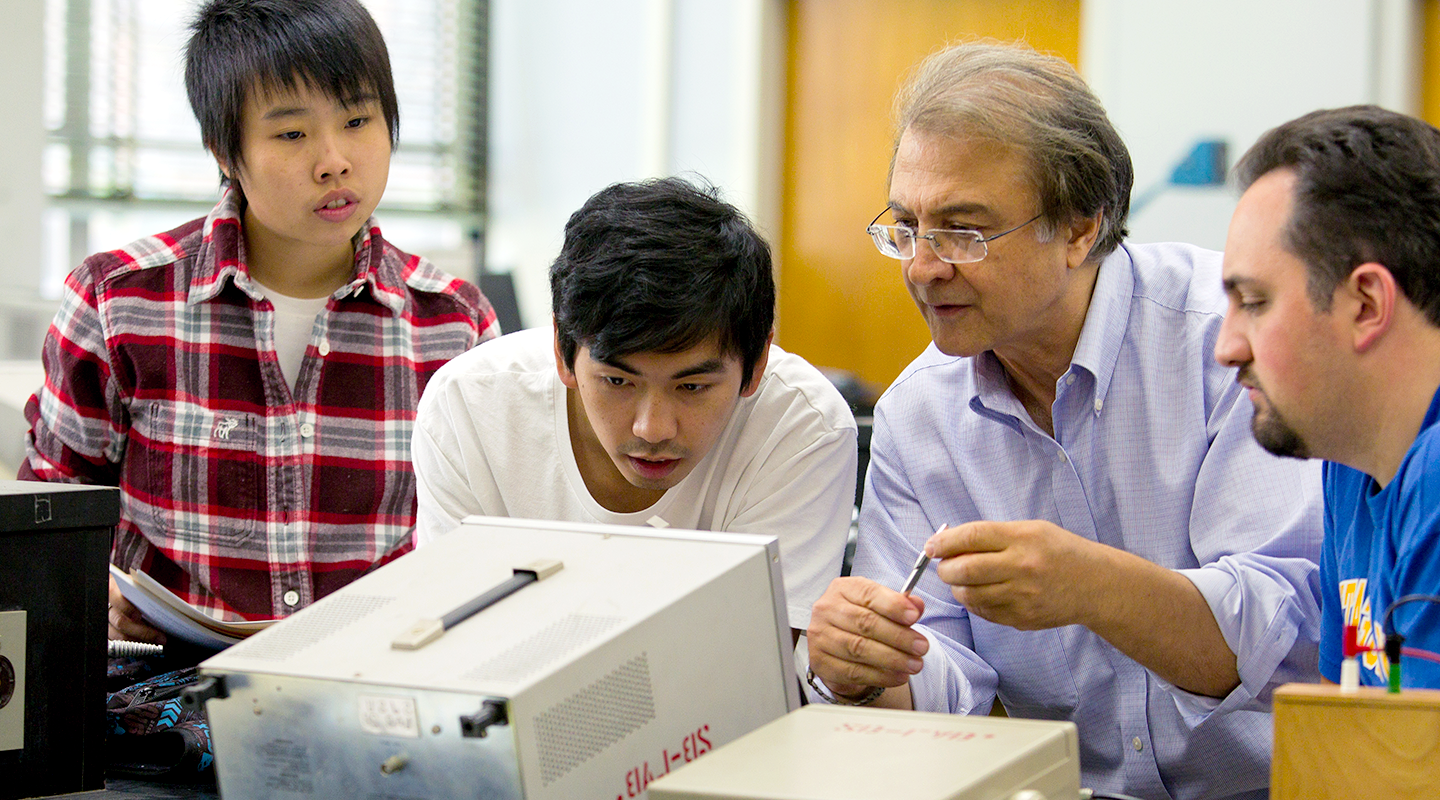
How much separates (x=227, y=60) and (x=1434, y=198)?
1.33 meters

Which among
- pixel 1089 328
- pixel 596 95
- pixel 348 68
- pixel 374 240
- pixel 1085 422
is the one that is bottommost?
pixel 1085 422

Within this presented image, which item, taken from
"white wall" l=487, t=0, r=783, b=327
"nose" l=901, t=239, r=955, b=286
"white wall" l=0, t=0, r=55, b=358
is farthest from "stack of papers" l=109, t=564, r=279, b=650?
"white wall" l=487, t=0, r=783, b=327

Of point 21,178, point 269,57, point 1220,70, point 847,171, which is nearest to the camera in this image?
point 269,57

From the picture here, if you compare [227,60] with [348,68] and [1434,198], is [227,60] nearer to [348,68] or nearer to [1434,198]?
[348,68]

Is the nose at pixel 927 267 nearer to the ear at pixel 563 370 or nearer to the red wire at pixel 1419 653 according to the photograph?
the ear at pixel 563 370

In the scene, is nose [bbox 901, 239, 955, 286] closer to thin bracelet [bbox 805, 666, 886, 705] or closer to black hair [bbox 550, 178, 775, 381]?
black hair [bbox 550, 178, 775, 381]

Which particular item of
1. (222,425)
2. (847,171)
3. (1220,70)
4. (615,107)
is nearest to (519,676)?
(222,425)

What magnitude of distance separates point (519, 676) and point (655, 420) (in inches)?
21.2

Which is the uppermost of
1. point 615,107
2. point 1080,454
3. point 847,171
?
point 615,107

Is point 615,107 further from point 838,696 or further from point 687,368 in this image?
point 838,696

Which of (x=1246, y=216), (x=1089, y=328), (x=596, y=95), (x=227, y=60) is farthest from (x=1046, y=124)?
(x=596, y=95)

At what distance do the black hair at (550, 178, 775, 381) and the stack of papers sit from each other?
0.42 m

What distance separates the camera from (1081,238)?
138cm

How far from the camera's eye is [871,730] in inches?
31.8
